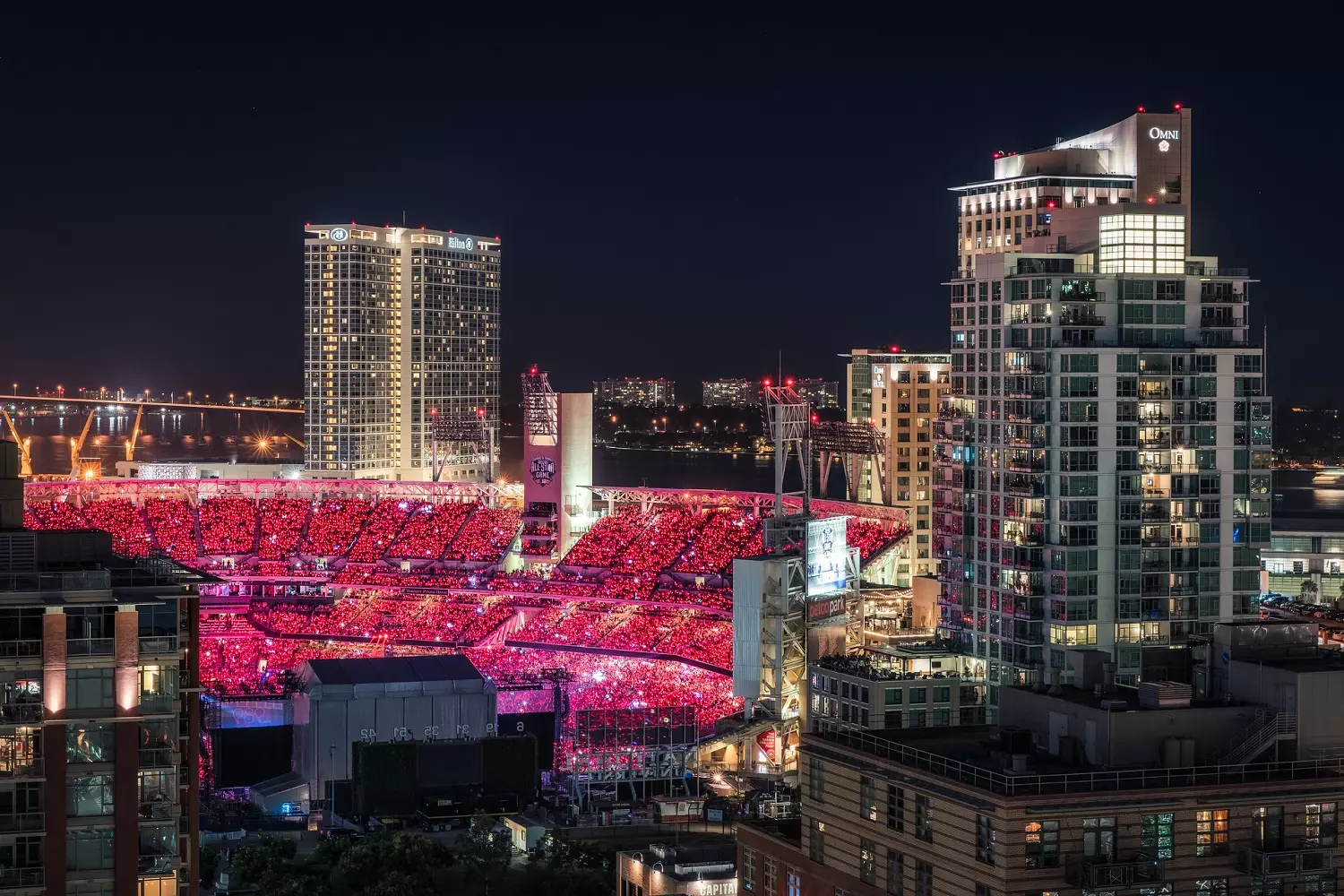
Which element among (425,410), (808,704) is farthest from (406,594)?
(425,410)

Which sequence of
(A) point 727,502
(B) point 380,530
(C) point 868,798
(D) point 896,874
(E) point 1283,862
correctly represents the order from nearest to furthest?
(E) point 1283,862, (D) point 896,874, (C) point 868,798, (A) point 727,502, (B) point 380,530

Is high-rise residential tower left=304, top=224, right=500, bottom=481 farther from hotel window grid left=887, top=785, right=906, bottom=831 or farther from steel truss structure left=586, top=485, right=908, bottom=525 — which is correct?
hotel window grid left=887, top=785, right=906, bottom=831

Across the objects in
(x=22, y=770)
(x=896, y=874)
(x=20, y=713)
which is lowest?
(x=896, y=874)

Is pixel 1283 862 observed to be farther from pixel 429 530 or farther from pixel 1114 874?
pixel 429 530

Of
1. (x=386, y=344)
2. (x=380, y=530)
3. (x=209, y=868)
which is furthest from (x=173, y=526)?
(x=209, y=868)

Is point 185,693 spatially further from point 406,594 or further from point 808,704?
point 406,594

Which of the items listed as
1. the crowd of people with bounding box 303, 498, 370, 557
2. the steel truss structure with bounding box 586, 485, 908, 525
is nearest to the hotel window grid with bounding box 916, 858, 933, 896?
the steel truss structure with bounding box 586, 485, 908, 525
